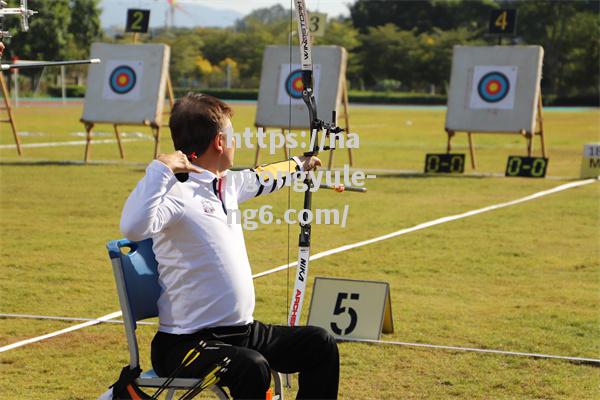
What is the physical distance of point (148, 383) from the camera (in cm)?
315

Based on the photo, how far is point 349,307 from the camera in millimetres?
5262

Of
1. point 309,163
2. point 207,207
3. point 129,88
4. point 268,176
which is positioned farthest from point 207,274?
point 129,88

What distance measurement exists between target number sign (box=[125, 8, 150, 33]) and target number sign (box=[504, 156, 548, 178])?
6.44 meters

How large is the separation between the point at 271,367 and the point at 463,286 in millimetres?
3477

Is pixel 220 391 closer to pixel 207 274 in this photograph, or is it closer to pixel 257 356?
pixel 257 356

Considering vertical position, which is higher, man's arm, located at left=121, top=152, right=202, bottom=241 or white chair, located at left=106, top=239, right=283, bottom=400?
man's arm, located at left=121, top=152, right=202, bottom=241

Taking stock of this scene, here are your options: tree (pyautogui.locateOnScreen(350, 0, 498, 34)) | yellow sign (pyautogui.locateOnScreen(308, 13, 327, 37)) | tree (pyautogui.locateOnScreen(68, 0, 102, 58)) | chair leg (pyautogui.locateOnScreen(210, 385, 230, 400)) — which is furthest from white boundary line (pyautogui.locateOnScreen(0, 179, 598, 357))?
tree (pyautogui.locateOnScreen(350, 0, 498, 34))

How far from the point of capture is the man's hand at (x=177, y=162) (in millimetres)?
3070

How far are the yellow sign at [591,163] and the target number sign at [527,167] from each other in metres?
0.51

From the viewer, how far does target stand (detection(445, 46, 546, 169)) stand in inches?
585

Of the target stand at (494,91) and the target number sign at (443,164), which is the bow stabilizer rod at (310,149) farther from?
the target stand at (494,91)

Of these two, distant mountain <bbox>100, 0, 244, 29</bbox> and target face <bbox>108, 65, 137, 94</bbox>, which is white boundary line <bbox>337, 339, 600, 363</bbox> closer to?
distant mountain <bbox>100, 0, 244, 29</bbox>

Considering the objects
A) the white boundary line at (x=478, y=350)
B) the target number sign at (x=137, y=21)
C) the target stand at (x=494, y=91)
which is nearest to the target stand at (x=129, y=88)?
the target number sign at (x=137, y=21)

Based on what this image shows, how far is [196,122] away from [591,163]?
11.3 m
